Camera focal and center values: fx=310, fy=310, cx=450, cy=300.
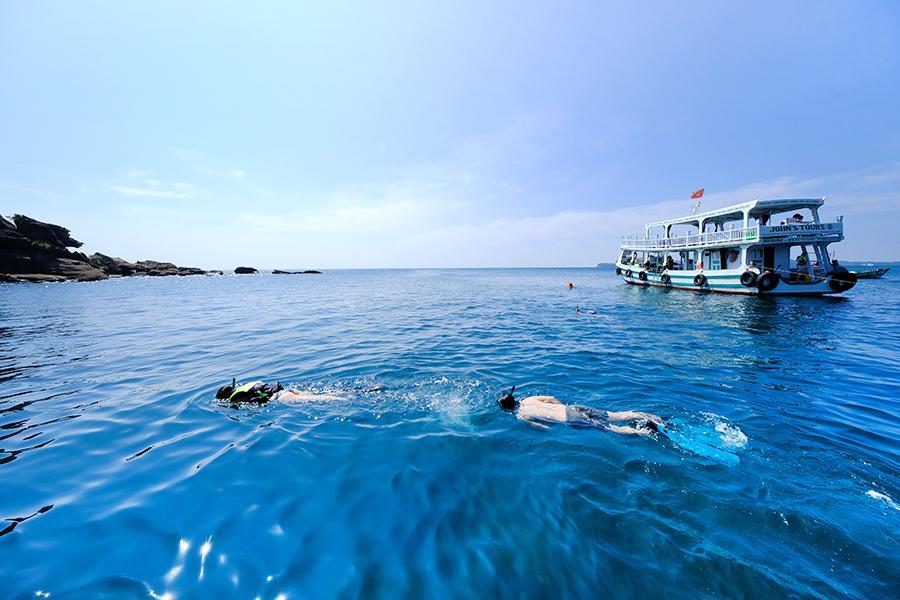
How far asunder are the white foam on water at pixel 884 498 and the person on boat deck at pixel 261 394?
898 centimetres

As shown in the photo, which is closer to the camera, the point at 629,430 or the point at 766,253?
the point at 629,430

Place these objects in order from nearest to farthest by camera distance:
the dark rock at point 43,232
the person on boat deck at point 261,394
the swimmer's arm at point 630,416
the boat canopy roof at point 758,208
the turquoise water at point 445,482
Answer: the turquoise water at point 445,482 < the swimmer's arm at point 630,416 < the person on boat deck at point 261,394 < the boat canopy roof at point 758,208 < the dark rock at point 43,232

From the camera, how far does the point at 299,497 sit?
168 inches

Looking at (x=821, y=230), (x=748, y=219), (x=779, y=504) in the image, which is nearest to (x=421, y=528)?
(x=779, y=504)

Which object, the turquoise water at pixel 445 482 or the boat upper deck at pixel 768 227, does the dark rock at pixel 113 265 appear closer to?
the turquoise water at pixel 445 482

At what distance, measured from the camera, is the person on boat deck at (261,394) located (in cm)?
702

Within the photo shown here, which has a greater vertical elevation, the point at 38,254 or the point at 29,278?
the point at 38,254

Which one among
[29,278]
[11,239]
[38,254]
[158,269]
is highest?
[11,239]

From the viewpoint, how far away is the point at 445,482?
15.1ft

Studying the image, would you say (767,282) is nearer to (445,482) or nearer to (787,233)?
(787,233)

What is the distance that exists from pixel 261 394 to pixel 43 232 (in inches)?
3235

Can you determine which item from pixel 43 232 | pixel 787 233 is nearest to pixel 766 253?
pixel 787 233

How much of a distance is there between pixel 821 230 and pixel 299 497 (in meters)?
37.7

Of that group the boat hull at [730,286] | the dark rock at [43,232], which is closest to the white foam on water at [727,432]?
the boat hull at [730,286]
